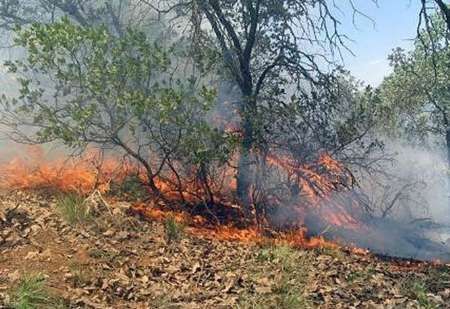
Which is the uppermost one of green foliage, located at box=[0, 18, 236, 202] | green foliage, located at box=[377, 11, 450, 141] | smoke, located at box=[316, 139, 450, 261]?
green foliage, located at box=[377, 11, 450, 141]

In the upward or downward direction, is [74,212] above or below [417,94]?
below

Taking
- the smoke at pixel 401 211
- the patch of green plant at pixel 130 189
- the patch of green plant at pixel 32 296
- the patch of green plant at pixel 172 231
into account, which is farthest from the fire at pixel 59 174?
the smoke at pixel 401 211

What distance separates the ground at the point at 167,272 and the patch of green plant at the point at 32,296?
0.01m

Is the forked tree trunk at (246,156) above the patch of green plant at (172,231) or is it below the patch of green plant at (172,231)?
above

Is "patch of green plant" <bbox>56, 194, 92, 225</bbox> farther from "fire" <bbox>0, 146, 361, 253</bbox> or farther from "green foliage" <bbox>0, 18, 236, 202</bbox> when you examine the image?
"green foliage" <bbox>0, 18, 236, 202</bbox>

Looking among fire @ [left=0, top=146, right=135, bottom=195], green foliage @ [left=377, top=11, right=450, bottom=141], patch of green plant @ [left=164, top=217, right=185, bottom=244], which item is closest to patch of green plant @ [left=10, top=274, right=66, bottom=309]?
patch of green plant @ [left=164, top=217, right=185, bottom=244]

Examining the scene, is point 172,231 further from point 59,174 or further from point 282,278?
point 59,174

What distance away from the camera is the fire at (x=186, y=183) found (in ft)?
32.4

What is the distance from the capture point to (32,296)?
4.80m

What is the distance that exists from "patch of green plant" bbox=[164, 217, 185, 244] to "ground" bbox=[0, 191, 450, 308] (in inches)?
0.6

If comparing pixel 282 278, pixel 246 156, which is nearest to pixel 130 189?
pixel 246 156

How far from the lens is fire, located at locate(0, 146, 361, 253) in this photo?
9.88 metres

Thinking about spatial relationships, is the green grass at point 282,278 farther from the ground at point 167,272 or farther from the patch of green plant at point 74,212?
the patch of green plant at point 74,212

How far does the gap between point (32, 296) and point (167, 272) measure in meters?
2.04
